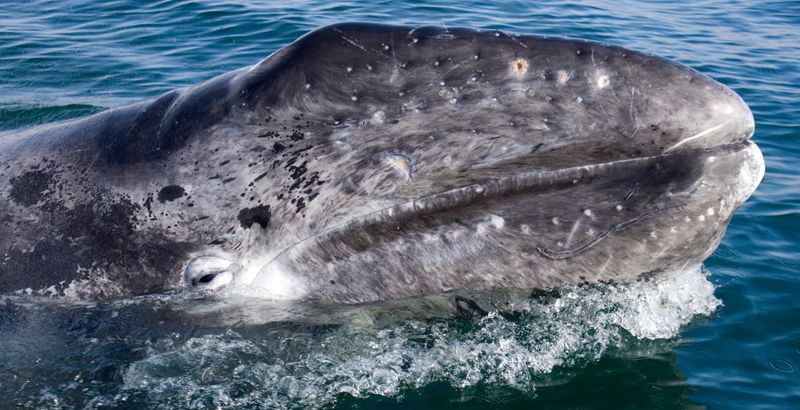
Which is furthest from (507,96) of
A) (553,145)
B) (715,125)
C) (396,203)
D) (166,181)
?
(166,181)

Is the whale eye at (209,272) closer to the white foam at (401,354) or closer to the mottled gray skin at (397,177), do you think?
the mottled gray skin at (397,177)

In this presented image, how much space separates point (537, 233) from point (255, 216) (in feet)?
6.31

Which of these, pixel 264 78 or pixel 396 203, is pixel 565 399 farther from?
pixel 264 78

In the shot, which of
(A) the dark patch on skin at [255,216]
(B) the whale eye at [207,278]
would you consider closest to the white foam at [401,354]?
(B) the whale eye at [207,278]

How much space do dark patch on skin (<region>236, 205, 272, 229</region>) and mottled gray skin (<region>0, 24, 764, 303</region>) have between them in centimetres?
2

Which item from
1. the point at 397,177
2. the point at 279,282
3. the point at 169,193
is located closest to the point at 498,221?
the point at 397,177

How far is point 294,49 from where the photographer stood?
4.39 meters

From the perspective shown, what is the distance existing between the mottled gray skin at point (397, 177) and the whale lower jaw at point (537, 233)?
0.04ft

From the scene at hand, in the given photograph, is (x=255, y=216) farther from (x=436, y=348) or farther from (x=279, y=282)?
(x=436, y=348)

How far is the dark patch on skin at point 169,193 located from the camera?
455 cm

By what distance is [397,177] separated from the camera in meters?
4.38

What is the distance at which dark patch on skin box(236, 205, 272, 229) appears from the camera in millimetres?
4549

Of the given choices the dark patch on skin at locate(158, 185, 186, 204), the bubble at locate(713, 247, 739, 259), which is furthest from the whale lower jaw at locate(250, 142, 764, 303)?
the bubble at locate(713, 247, 739, 259)

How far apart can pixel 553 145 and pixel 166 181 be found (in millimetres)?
2619
